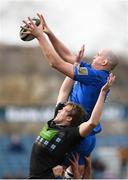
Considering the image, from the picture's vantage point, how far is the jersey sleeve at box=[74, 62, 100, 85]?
10.9 meters

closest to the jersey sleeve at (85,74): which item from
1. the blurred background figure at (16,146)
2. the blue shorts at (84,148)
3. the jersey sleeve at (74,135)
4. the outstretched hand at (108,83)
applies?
the outstretched hand at (108,83)

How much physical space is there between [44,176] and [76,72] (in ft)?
4.02

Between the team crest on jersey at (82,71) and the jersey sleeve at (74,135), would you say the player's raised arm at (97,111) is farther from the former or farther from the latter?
the team crest on jersey at (82,71)

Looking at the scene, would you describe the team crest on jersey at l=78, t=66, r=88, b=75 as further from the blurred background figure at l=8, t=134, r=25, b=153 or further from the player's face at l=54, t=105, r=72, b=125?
the blurred background figure at l=8, t=134, r=25, b=153

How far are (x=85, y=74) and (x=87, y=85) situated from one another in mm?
244

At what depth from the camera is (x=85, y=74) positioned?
11.0 m

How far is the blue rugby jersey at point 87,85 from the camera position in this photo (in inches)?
432

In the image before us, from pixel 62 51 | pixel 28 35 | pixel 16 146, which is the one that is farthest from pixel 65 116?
pixel 16 146

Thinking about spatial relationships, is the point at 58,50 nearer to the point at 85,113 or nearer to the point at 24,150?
the point at 85,113

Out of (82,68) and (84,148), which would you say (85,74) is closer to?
(82,68)

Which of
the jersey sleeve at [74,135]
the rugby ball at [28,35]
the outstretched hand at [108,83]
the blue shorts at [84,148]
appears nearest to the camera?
the outstretched hand at [108,83]

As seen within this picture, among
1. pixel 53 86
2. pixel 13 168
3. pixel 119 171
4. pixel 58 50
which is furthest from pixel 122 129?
pixel 58 50

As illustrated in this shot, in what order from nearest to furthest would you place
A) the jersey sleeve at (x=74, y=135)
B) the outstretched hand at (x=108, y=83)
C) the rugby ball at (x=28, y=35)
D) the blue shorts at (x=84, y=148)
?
1. the outstretched hand at (x=108, y=83)
2. the rugby ball at (x=28, y=35)
3. the jersey sleeve at (x=74, y=135)
4. the blue shorts at (x=84, y=148)

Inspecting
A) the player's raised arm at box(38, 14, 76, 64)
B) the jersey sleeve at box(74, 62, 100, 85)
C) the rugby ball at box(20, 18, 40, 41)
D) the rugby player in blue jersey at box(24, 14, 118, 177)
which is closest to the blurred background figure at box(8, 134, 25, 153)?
the rugby player in blue jersey at box(24, 14, 118, 177)
